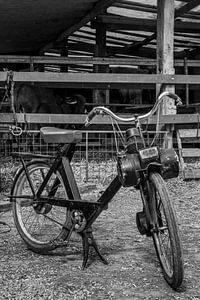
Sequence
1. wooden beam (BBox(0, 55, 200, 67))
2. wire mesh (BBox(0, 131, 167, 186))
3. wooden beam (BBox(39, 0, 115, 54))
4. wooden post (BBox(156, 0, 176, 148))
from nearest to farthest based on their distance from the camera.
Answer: wire mesh (BBox(0, 131, 167, 186)) < wooden post (BBox(156, 0, 176, 148)) < wooden beam (BBox(0, 55, 200, 67)) < wooden beam (BBox(39, 0, 115, 54))

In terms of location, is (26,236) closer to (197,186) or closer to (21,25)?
(197,186)

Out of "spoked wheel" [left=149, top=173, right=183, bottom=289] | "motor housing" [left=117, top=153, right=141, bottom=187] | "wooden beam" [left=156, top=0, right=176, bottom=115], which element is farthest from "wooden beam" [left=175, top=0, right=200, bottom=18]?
"spoked wheel" [left=149, top=173, right=183, bottom=289]

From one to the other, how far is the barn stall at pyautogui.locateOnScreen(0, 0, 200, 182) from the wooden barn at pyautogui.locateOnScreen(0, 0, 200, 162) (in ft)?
0.04

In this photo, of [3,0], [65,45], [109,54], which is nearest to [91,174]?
[3,0]

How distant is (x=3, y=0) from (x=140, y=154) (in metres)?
6.17

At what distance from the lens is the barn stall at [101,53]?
21.3 ft

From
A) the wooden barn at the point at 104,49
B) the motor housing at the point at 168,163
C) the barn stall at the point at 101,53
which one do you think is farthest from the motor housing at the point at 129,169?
the wooden barn at the point at 104,49

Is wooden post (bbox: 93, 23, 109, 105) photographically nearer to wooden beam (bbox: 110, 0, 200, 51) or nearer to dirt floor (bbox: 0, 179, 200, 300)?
wooden beam (bbox: 110, 0, 200, 51)

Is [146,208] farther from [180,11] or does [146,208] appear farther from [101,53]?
[101,53]

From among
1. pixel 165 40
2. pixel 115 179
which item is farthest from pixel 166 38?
pixel 115 179

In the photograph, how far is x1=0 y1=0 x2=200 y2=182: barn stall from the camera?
648 cm

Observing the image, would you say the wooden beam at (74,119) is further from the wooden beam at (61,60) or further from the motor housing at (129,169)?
the motor housing at (129,169)

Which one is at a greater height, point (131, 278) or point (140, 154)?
point (140, 154)

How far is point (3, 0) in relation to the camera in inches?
318
